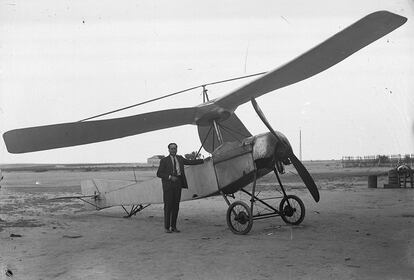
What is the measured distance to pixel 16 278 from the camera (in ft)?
16.2

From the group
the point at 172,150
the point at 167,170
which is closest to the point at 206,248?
the point at 167,170

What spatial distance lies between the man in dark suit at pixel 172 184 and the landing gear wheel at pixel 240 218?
117 cm

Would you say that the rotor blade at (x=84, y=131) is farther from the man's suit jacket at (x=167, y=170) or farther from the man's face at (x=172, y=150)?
the man's suit jacket at (x=167, y=170)

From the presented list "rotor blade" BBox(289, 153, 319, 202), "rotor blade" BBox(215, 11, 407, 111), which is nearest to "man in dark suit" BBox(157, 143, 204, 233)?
"rotor blade" BBox(215, 11, 407, 111)

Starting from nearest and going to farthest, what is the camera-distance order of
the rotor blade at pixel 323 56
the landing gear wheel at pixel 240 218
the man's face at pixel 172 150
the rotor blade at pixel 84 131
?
1. the rotor blade at pixel 323 56
2. the rotor blade at pixel 84 131
3. the landing gear wheel at pixel 240 218
4. the man's face at pixel 172 150

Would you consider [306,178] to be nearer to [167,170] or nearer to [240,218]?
[240,218]

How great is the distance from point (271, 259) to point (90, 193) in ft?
24.7

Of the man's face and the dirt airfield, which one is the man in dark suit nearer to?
the man's face

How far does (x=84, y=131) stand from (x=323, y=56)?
442 cm

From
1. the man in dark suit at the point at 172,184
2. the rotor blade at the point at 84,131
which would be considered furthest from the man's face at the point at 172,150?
the rotor blade at the point at 84,131

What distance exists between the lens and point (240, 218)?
8.04 m

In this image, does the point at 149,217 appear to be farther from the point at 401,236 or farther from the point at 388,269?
the point at 388,269

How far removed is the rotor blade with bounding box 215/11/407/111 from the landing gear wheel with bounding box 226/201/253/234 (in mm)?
2204

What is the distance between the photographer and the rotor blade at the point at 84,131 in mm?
7035
